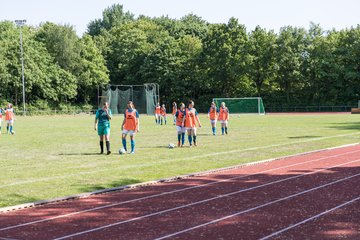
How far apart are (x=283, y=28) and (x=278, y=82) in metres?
8.02

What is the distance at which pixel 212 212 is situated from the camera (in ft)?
29.2

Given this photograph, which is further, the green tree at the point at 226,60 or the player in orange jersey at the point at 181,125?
the green tree at the point at 226,60

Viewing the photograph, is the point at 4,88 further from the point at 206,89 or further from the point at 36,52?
the point at 206,89

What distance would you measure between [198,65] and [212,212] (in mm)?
71113

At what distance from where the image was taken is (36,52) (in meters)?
79.7

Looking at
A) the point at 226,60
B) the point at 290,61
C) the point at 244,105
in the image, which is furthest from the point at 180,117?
A: the point at 226,60

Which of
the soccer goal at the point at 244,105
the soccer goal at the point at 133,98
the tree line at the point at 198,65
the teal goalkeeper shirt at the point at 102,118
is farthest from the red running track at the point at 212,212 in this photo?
the tree line at the point at 198,65

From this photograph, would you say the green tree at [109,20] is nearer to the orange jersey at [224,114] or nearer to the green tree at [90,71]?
the green tree at [90,71]

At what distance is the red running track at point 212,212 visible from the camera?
753cm

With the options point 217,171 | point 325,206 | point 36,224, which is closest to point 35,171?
point 217,171

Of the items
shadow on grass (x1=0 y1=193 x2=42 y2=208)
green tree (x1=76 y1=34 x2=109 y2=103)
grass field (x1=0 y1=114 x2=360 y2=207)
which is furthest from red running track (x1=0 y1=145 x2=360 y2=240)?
green tree (x1=76 y1=34 x2=109 y2=103)

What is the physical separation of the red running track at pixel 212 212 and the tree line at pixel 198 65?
61290 millimetres

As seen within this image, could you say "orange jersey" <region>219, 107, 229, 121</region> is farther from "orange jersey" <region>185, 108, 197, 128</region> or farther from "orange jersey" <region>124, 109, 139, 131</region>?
"orange jersey" <region>124, 109, 139, 131</region>

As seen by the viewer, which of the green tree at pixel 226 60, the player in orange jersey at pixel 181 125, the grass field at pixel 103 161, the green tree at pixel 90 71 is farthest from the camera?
the green tree at pixel 90 71
